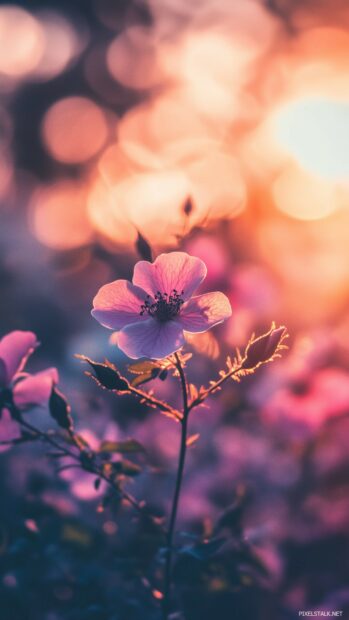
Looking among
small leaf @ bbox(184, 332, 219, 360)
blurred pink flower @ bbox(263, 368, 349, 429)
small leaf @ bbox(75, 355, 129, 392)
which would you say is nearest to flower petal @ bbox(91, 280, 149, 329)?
small leaf @ bbox(75, 355, 129, 392)

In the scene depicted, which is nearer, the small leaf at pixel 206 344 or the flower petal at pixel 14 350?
the flower petal at pixel 14 350

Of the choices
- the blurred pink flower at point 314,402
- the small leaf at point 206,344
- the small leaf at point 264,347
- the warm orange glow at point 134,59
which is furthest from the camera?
the warm orange glow at point 134,59

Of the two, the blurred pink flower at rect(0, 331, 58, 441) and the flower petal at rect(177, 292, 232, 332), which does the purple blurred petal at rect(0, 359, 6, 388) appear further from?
the flower petal at rect(177, 292, 232, 332)

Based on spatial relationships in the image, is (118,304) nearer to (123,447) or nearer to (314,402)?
(123,447)

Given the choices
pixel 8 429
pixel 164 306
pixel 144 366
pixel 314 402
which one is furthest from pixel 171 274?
pixel 314 402

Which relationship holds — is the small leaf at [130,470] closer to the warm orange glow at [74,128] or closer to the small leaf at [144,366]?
the small leaf at [144,366]

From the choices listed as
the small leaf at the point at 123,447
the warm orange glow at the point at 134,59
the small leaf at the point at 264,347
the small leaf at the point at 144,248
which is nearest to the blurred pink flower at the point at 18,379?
the small leaf at the point at 123,447

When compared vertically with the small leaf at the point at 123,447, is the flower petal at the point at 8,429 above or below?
below

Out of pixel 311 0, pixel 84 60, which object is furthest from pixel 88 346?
pixel 84 60
